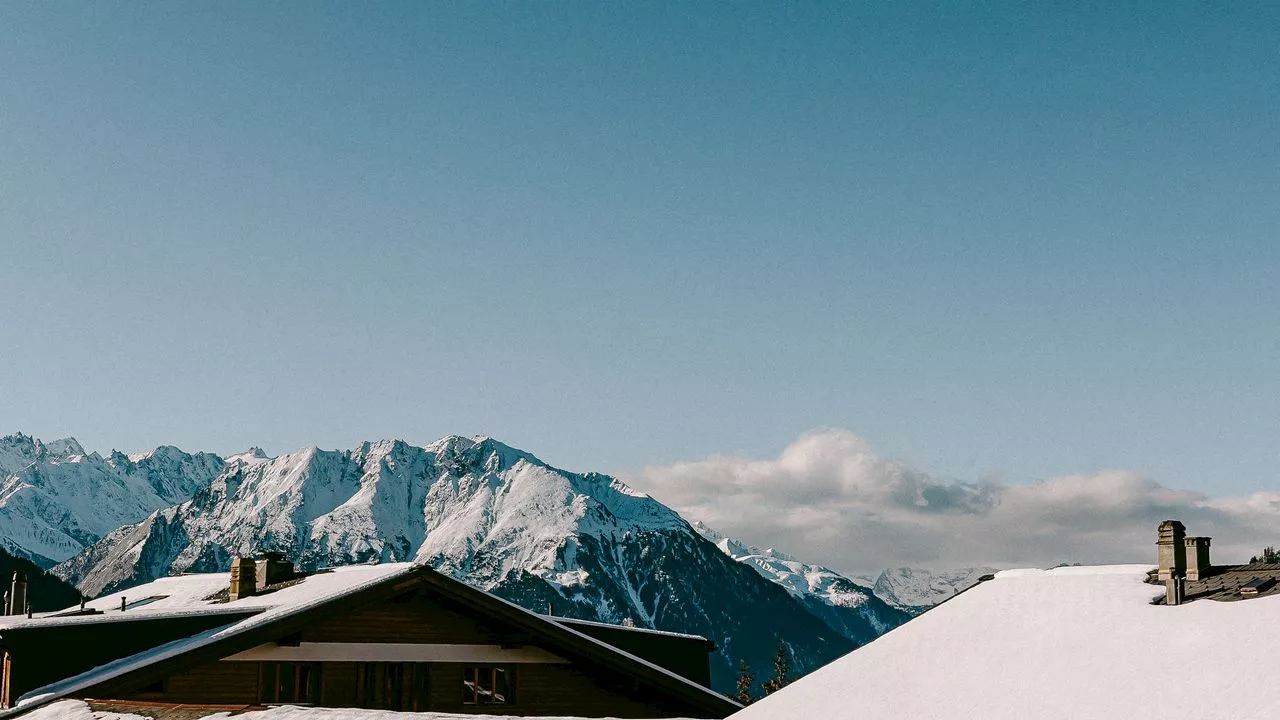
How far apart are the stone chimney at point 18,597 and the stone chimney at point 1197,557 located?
41.2 metres

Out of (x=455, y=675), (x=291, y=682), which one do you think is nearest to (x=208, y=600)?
(x=291, y=682)

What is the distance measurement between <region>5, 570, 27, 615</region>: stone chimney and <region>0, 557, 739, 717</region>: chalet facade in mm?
14768

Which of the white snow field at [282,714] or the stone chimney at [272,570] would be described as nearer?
the white snow field at [282,714]

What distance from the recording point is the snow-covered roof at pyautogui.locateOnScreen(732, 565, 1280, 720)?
15070 millimetres

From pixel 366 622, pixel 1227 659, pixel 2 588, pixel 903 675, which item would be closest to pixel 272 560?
pixel 366 622

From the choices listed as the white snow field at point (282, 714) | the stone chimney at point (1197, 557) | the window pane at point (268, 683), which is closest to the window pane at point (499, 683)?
the window pane at point (268, 683)

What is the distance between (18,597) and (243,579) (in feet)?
47.0

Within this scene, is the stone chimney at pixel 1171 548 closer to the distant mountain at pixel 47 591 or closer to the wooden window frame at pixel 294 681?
the wooden window frame at pixel 294 681

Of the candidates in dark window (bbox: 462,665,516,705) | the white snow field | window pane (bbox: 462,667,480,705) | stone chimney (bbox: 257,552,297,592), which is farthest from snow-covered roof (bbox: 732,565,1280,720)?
stone chimney (bbox: 257,552,297,592)

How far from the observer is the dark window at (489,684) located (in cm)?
3072

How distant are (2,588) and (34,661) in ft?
578

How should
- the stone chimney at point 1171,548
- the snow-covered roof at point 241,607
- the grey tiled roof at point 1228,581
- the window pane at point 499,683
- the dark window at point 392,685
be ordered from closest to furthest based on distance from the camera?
the grey tiled roof at point 1228,581, the stone chimney at point 1171,548, the snow-covered roof at point 241,607, the dark window at point 392,685, the window pane at point 499,683

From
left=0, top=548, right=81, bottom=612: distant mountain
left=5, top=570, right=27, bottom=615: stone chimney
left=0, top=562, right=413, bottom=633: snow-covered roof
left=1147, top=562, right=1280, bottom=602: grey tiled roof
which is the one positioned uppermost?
left=1147, top=562, right=1280, bottom=602: grey tiled roof

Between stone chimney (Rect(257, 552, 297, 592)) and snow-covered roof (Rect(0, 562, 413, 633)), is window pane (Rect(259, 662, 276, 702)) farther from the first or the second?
stone chimney (Rect(257, 552, 297, 592))
